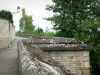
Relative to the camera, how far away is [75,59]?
9656 mm

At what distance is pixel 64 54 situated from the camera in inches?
379

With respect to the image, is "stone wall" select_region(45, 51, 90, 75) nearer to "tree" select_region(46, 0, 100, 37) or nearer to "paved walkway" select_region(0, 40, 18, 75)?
"paved walkway" select_region(0, 40, 18, 75)

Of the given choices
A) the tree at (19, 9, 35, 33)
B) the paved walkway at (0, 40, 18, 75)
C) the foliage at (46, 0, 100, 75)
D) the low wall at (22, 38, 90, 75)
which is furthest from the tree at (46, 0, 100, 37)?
the tree at (19, 9, 35, 33)

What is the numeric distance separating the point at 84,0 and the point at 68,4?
1583 mm

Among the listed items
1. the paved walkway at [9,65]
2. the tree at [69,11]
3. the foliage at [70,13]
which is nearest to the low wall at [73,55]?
the paved walkway at [9,65]

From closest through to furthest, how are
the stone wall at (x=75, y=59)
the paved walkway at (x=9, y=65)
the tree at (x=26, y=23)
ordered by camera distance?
the paved walkway at (x=9, y=65)
the stone wall at (x=75, y=59)
the tree at (x=26, y=23)

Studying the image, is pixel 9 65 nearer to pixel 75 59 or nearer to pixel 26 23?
pixel 75 59

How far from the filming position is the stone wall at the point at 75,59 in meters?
9.56

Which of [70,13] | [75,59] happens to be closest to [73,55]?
[75,59]

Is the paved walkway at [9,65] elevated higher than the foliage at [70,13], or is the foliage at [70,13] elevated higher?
the foliage at [70,13]

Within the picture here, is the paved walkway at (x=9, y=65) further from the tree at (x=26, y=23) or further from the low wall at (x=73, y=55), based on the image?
the tree at (x=26, y=23)

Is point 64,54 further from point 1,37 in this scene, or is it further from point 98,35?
point 1,37

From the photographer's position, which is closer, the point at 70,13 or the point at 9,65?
the point at 9,65

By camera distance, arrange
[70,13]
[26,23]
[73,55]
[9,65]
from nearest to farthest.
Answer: [73,55] < [9,65] < [70,13] < [26,23]
